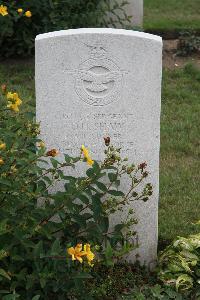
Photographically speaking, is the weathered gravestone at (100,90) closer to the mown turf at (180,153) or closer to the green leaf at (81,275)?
the green leaf at (81,275)

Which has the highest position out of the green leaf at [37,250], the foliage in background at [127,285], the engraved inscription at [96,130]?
the engraved inscription at [96,130]

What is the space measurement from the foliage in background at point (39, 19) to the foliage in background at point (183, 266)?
375 cm

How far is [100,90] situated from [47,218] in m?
0.76

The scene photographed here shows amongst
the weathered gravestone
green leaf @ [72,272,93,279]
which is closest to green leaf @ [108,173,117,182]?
the weathered gravestone

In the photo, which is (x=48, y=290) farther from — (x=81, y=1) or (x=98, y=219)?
(x=81, y=1)

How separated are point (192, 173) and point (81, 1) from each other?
2.82 metres

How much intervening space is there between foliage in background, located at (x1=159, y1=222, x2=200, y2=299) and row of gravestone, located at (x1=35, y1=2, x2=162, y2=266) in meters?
0.45

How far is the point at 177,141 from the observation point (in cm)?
630

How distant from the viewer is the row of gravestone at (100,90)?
3.91m

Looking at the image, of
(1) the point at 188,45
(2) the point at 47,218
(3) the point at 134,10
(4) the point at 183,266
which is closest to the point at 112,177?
(2) the point at 47,218

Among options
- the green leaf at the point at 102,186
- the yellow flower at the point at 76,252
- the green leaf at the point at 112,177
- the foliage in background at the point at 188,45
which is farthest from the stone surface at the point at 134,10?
the yellow flower at the point at 76,252

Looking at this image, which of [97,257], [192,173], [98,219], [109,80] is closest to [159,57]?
[109,80]

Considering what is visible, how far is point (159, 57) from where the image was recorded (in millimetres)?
3943

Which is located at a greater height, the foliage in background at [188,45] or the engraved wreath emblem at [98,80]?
the engraved wreath emblem at [98,80]
